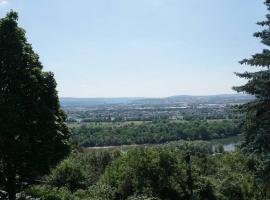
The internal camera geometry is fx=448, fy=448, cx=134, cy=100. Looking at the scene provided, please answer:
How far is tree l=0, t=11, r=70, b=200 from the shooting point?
21109mm

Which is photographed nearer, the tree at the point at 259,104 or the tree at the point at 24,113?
the tree at the point at 259,104

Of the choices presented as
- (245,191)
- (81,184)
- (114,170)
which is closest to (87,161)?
(81,184)

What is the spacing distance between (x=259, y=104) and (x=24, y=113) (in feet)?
35.8

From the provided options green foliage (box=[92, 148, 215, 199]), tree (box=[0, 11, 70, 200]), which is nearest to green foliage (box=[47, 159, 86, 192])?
green foliage (box=[92, 148, 215, 199])

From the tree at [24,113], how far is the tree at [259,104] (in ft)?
30.8

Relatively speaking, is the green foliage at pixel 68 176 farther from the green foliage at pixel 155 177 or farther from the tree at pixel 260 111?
the tree at pixel 260 111

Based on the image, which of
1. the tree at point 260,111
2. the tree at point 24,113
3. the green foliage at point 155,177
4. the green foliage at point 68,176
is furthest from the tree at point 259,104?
the green foliage at point 68,176

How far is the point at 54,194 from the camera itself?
2491 cm

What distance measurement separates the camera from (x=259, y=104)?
63.4ft

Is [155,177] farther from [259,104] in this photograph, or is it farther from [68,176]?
[259,104]

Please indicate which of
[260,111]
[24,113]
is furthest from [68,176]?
[260,111]

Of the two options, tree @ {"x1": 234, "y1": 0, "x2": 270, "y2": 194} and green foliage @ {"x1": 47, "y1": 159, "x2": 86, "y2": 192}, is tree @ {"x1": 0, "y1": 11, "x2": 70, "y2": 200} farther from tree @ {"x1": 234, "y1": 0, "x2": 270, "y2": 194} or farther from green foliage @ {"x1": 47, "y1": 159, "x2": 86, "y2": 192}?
green foliage @ {"x1": 47, "y1": 159, "x2": 86, "y2": 192}

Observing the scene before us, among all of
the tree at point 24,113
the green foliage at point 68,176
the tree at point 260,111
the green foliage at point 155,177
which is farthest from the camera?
the green foliage at point 68,176

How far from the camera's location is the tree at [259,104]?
1831cm
